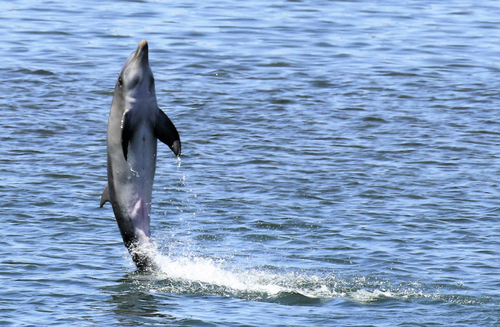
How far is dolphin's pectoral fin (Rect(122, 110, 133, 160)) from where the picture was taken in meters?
11.0

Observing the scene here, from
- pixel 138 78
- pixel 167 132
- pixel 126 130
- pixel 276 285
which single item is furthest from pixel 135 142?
pixel 276 285

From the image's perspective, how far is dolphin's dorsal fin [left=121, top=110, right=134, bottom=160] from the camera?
11031mm

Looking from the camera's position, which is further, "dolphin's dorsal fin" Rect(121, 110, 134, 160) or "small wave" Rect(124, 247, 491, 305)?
"small wave" Rect(124, 247, 491, 305)

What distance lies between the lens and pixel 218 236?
44.4 feet

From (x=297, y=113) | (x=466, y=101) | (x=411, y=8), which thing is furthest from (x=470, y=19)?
(x=297, y=113)

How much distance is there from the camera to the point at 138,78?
1120 centimetres

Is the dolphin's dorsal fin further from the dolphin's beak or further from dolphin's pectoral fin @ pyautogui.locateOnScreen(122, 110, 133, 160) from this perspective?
the dolphin's beak

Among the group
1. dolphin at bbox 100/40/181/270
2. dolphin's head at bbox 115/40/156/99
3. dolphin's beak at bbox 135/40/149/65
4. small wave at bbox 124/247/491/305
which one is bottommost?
small wave at bbox 124/247/491/305

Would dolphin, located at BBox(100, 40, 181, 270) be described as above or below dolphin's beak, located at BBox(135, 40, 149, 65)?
below

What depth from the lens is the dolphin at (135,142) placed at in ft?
36.8

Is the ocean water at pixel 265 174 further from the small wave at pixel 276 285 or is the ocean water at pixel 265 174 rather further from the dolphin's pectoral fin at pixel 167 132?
the dolphin's pectoral fin at pixel 167 132

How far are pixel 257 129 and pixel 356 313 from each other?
848 centimetres

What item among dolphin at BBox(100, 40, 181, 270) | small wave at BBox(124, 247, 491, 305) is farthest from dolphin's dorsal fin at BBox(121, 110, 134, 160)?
small wave at BBox(124, 247, 491, 305)

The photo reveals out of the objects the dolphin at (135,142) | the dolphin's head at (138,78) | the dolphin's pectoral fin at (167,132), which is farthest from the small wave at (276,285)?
→ the dolphin's head at (138,78)
